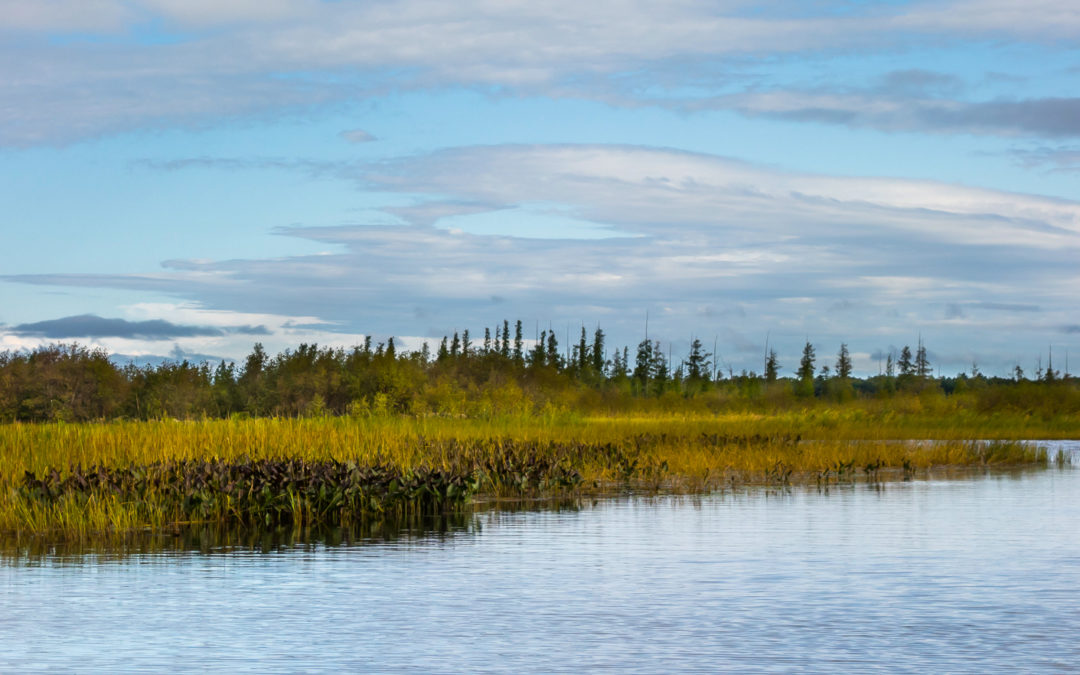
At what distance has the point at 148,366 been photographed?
6106 centimetres

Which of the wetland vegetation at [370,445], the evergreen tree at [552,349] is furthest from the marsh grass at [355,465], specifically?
the evergreen tree at [552,349]

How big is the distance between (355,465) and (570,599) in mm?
9771

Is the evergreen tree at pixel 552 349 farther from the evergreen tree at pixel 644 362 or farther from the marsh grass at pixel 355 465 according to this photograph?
the marsh grass at pixel 355 465

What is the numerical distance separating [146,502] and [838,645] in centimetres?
1082

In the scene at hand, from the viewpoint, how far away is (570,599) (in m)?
10.3

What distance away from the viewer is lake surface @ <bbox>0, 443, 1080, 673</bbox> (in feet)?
26.6

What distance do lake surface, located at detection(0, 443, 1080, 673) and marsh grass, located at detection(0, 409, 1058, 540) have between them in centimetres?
160

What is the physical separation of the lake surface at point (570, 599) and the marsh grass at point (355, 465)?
1.60 m

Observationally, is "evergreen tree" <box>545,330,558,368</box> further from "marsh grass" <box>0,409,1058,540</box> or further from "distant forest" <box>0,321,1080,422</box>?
"marsh grass" <box>0,409,1058,540</box>

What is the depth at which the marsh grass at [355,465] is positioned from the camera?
16.4 m

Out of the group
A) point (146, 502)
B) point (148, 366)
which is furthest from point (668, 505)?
point (148, 366)

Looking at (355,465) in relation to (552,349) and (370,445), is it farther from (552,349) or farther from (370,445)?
(552,349)

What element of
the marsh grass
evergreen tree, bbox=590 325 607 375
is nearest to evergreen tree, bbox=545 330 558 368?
evergreen tree, bbox=590 325 607 375

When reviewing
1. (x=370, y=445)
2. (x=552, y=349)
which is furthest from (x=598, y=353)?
(x=370, y=445)
